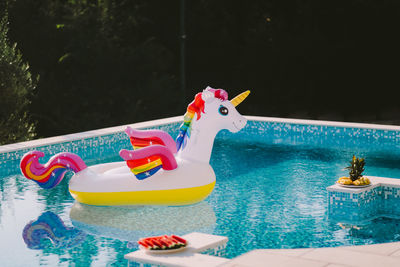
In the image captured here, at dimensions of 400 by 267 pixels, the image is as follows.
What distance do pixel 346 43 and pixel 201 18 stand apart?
421 centimetres

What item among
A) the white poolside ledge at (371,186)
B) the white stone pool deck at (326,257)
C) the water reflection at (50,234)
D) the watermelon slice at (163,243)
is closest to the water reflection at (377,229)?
the white poolside ledge at (371,186)

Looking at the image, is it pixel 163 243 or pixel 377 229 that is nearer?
pixel 163 243

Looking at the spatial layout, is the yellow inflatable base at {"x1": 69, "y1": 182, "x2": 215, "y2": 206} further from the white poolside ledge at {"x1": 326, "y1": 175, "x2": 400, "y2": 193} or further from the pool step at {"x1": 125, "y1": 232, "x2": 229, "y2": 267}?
the pool step at {"x1": 125, "y1": 232, "x2": 229, "y2": 267}

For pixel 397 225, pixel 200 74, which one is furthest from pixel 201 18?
pixel 397 225

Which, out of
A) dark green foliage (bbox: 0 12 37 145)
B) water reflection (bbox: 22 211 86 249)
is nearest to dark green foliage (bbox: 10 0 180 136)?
dark green foliage (bbox: 0 12 37 145)

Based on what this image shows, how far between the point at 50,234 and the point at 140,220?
1.15 metres

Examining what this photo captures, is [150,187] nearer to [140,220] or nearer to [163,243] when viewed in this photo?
[140,220]

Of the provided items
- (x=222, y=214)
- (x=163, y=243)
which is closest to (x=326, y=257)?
(x=163, y=243)

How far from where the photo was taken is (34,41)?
17203 millimetres

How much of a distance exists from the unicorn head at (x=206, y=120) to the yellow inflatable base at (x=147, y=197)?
47 centimetres

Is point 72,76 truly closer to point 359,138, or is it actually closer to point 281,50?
point 281,50

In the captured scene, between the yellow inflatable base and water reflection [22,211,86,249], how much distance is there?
0.61 meters

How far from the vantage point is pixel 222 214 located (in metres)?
8.81

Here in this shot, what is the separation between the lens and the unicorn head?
9.11 m
